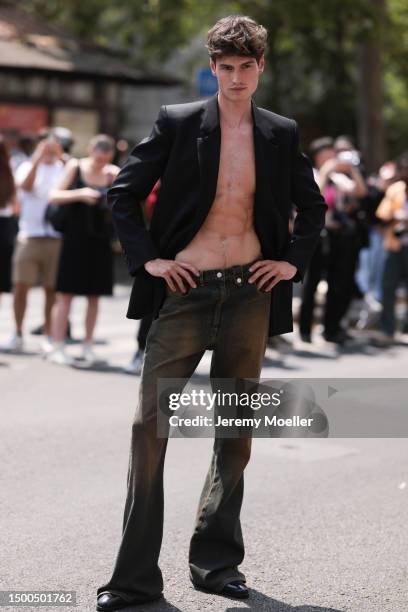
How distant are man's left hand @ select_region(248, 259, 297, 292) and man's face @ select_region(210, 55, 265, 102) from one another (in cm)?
58

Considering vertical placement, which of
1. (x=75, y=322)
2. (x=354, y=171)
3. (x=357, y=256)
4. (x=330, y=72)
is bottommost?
(x=75, y=322)

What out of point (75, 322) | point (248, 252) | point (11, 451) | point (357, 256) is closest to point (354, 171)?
point (357, 256)

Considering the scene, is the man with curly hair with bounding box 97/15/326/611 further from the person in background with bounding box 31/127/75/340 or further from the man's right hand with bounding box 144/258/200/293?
the person in background with bounding box 31/127/75/340

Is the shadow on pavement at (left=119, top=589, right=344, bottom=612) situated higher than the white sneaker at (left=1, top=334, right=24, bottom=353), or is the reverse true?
the shadow on pavement at (left=119, top=589, right=344, bottom=612)

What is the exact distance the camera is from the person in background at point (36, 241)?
1102cm

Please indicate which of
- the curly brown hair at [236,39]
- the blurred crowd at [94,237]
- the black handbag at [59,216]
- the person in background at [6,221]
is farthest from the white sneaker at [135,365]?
the curly brown hair at [236,39]

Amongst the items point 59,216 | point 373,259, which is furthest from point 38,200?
point 373,259

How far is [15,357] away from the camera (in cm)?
1056

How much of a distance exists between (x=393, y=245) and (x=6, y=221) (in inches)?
153

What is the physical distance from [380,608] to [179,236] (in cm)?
149

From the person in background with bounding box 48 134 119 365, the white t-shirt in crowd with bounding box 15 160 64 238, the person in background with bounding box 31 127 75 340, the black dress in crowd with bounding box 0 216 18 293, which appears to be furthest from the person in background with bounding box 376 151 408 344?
the black dress in crowd with bounding box 0 216 18 293

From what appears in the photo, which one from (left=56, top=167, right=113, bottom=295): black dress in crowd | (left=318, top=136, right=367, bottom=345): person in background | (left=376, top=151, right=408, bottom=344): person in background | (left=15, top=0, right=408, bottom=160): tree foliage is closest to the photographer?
(left=56, top=167, right=113, bottom=295): black dress in crowd

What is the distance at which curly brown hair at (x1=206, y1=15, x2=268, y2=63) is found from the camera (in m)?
4.17

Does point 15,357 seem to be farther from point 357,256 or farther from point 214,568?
point 214,568
